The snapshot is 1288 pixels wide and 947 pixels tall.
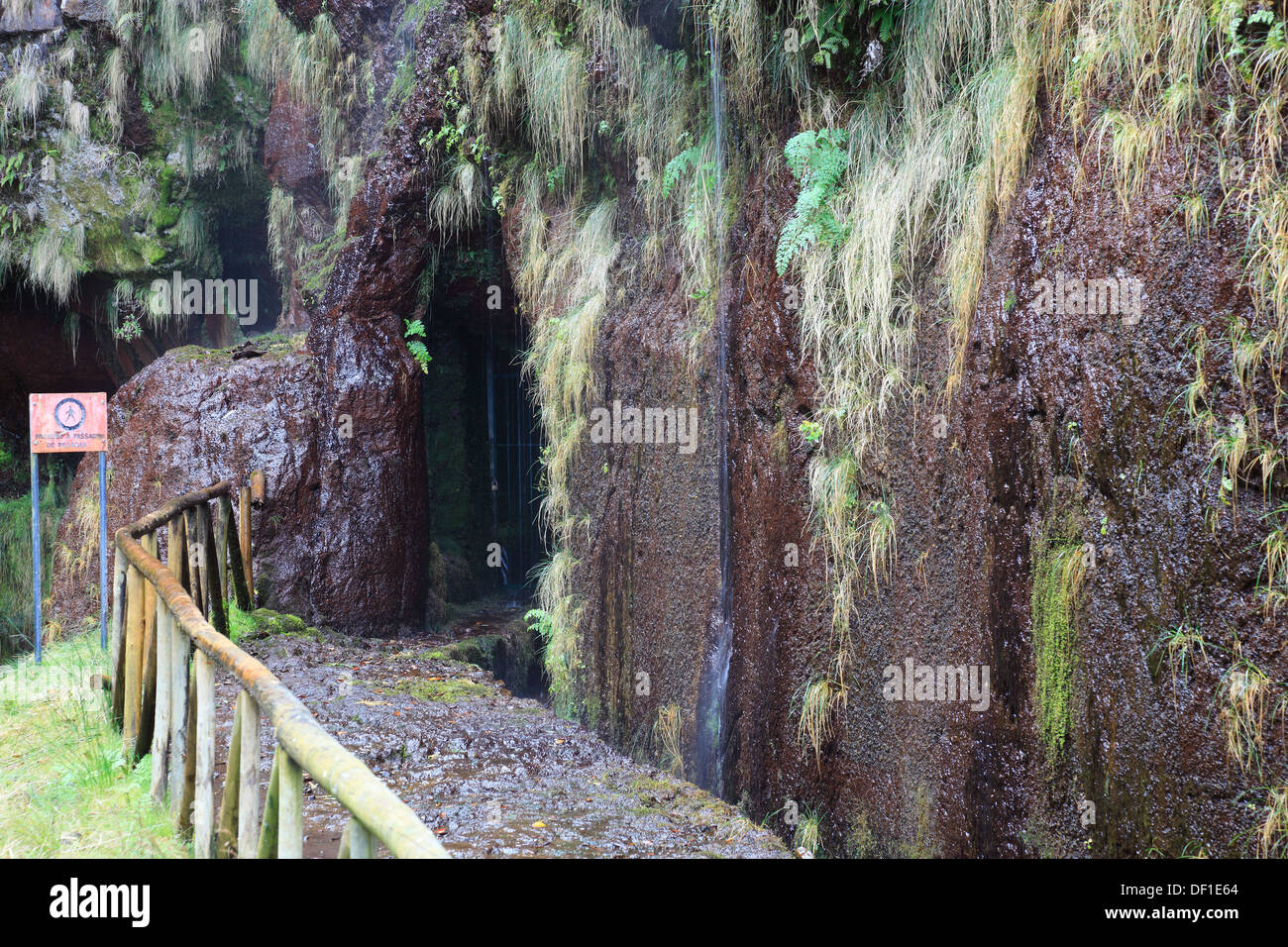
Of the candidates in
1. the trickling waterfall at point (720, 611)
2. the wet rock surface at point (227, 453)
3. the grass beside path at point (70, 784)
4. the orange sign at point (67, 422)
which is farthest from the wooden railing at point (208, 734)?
the wet rock surface at point (227, 453)

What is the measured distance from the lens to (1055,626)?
10.8 feet

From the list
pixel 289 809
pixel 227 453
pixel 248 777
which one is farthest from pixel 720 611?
pixel 227 453

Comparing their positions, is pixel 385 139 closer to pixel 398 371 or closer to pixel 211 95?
pixel 398 371

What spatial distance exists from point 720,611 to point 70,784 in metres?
3.18

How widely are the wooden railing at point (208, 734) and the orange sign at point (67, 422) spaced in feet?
2.82

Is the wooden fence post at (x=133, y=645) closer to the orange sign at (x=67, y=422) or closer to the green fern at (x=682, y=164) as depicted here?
the orange sign at (x=67, y=422)

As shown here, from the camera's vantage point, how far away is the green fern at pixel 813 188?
447cm

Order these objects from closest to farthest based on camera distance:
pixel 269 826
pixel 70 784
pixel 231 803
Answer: pixel 269 826, pixel 231 803, pixel 70 784

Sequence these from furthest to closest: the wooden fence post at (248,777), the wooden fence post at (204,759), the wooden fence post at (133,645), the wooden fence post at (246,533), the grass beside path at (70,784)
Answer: the wooden fence post at (246,533) < the wooden fence post at (133,645) < the grass beside path at (70,784) < the wooden fence post at (204,759) < the wooden fence post at (248,777)

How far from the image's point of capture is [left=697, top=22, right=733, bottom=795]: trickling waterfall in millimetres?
5277

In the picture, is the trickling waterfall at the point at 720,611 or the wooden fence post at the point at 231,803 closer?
the wooden fence post at the point at 231,803

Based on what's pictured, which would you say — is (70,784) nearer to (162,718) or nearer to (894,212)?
(162,718)

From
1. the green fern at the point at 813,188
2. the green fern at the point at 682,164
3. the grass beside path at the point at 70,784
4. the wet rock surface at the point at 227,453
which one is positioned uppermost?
the green fern at the point at 682,164

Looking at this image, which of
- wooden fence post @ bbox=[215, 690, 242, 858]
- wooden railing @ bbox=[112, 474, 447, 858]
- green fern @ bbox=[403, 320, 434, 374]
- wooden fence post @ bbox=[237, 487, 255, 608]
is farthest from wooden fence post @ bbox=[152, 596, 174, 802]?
green fern @ bbox=[403, 320, 434, 374]
